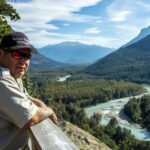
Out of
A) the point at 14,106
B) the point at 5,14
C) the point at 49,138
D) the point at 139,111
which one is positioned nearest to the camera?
the point at 49,138

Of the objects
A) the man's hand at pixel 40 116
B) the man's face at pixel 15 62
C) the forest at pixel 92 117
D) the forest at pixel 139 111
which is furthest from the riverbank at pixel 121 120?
the man's face at pixel 15 62

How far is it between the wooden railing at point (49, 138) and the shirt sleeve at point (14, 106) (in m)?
0.24

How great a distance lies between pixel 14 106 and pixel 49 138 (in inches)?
26.5

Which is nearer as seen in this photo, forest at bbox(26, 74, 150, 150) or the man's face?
the man's face

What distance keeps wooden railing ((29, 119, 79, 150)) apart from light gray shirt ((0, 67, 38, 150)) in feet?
0.70

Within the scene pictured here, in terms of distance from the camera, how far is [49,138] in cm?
435

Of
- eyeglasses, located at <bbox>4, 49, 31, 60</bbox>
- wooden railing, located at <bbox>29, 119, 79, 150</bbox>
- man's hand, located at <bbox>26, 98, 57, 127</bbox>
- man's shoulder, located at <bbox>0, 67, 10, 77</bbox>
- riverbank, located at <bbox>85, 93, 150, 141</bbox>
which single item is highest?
eyeglasses, located at <bbox>4, 49, 31, 60</bbox>

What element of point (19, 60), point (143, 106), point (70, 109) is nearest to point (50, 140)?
point (19, 60)

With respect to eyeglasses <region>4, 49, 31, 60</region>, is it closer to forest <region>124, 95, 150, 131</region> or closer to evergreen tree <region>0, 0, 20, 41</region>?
evergreen tree <region>0, 0, 20, 41</region>

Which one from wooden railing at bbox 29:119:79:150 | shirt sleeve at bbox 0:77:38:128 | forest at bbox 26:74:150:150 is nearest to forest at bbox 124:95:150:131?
forest at bbox 26:74:150:150

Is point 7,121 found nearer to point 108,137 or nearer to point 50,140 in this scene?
Answer: point 50,140

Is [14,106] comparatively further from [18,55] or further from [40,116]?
[18,55]

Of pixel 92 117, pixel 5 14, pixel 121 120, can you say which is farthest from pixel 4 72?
pixel 121 120

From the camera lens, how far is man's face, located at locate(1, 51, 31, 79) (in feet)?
17.7
